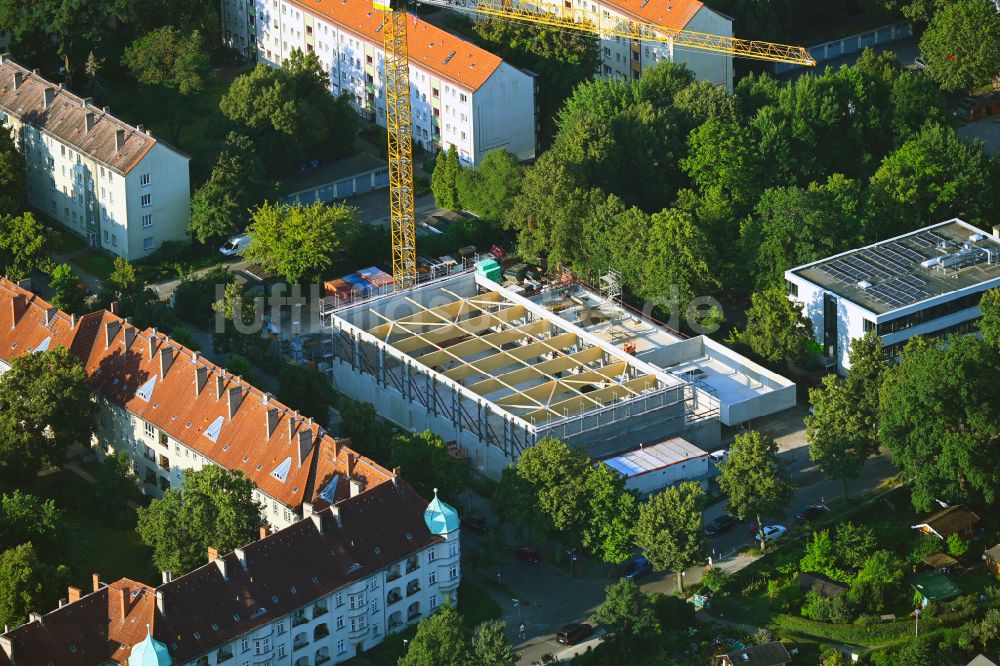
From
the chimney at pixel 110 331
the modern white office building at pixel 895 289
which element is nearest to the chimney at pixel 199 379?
the chimney at pixel 110 331

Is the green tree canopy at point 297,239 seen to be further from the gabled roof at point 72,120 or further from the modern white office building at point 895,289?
the modern white office building at point 895,289

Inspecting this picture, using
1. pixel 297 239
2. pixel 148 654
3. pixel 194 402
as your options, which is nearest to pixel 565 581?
pixel 194 402

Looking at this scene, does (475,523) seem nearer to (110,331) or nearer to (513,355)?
(513,355)

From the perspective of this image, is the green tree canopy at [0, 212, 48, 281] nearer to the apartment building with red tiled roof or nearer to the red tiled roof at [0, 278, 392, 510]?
the red tiled roof at [0, 278, 392, 510]

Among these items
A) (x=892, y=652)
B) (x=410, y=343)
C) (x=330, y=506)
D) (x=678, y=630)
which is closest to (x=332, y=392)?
(x=410, y=343)

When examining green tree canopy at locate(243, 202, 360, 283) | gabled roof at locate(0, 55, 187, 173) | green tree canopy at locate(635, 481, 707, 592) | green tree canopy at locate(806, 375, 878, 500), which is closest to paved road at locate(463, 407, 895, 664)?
green tree canopy at locate(635, 481, 707, 592)

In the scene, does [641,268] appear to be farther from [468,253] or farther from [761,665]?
[761,665]
